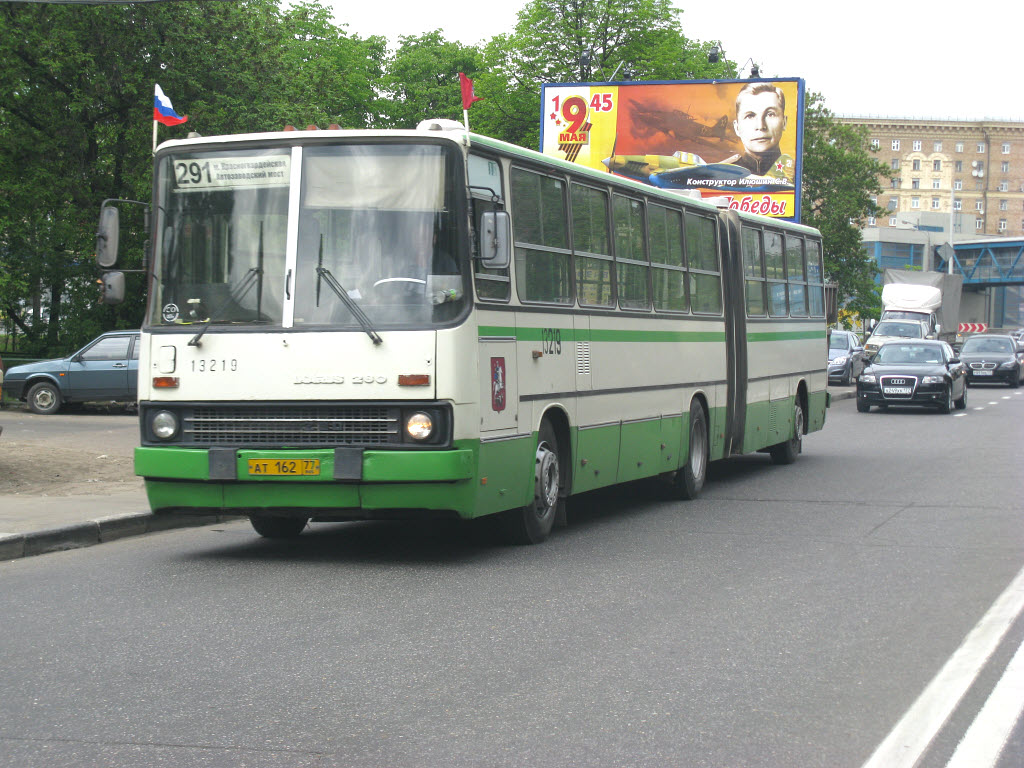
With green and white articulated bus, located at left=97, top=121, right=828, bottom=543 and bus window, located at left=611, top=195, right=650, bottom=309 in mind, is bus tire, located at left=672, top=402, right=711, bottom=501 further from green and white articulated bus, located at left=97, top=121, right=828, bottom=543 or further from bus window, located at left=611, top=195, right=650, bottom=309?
green and white articulated bus, located at left=97, top=121, right=828, bottom=543

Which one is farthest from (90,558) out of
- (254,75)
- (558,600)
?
(254,75)

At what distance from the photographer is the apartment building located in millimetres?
154750

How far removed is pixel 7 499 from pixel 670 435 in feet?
20.1

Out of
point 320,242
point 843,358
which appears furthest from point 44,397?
point 843,358

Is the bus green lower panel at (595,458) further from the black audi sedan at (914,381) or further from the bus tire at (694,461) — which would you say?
the black audi sedan at (914,381)

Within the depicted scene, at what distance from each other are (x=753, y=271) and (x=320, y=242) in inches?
331

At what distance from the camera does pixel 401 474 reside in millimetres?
9102

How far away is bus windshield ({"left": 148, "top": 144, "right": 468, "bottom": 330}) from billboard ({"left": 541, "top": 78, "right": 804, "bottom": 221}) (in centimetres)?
2597

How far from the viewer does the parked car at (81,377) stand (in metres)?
27.5

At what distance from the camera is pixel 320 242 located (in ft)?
30.9

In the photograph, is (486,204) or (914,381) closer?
(486,204)

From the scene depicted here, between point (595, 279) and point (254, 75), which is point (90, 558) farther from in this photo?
point (254, 75)

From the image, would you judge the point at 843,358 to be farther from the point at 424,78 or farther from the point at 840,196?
the point at 424,78

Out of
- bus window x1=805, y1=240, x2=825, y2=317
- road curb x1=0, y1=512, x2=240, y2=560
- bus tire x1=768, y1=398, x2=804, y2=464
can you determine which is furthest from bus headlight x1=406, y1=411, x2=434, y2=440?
bus window x1=805, y1=240, x2=825, y2=317
